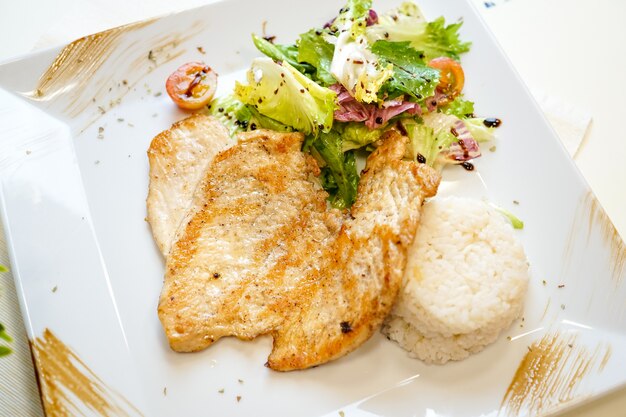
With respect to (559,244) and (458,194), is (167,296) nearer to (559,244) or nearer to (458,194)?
(458,194)

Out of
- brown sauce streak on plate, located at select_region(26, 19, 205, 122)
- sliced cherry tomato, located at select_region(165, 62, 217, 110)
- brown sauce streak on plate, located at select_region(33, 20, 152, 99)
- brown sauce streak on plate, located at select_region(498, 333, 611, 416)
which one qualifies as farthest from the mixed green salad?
brown sauce streak on plate, located at select_region(498, 333, 611, 416)

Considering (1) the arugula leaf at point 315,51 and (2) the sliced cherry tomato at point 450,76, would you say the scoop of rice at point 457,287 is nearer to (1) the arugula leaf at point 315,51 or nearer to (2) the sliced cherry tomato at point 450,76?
(2) the sliced cherry tomato at point 450,76

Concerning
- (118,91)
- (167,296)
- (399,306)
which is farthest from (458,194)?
(118,91)

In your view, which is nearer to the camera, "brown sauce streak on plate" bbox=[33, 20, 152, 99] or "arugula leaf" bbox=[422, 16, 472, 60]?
"brown sauce streak on plate" bbox=[33, 20, 152, 99]

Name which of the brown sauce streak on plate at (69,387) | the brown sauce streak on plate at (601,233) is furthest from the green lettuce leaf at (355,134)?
the brown sauce streak on plate at (69,387)

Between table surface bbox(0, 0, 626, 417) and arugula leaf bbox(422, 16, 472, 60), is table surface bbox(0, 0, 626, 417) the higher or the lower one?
the lower one

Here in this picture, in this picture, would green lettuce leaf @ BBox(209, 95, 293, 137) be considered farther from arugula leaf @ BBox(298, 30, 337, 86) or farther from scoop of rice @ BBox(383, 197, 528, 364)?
scoop of rice @ BBox(383, 197, 528, 364)
